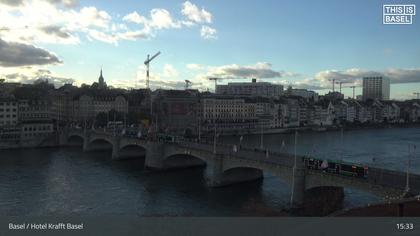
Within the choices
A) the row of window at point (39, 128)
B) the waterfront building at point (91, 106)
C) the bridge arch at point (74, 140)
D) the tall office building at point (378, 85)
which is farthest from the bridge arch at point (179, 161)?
the waterfront building at point (91, 106)

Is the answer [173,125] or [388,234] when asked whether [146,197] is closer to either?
[388,234]

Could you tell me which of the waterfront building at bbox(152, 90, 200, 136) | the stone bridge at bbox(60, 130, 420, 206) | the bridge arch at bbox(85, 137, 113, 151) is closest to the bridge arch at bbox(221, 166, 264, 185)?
the stone bridge at bbox(60, 130, 420, 206)

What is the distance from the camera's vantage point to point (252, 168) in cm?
1562

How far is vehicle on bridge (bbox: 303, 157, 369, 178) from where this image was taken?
416 inches

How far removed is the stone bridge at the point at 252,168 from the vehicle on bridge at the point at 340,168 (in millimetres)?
116

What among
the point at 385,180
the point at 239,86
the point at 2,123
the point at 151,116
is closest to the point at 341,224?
the point at 385,180

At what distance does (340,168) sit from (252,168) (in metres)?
5.04

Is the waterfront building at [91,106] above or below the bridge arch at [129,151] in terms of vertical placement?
above

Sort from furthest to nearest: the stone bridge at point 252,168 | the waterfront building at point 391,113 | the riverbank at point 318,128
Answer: the waterfront building at point 391,113, the riverbank at point 318,128, the stone bridge at point 252,168

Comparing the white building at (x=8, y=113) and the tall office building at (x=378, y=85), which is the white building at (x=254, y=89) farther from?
the tall office building at (x=378, y=85)

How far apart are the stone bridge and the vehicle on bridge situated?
12 cm

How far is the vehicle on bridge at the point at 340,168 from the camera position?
416 inches

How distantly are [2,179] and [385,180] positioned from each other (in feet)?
39.8

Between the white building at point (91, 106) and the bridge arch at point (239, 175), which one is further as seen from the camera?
the white building at point (91, 106)
